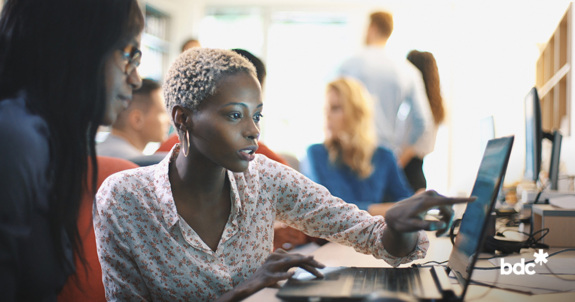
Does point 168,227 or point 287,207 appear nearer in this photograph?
point 168,227

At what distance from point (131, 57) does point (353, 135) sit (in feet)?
5.81

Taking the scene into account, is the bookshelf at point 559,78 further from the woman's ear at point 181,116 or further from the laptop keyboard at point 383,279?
the woman's ear at point 181,116

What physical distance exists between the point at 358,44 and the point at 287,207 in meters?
5.16

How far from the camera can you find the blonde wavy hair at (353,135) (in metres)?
2.62

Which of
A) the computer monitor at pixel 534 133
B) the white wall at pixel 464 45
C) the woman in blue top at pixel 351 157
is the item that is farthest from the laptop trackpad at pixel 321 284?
the white wall at pixel 464 45

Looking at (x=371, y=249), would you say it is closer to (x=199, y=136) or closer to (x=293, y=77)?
(x=199, y=136)

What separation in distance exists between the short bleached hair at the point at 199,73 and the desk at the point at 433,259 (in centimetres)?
44

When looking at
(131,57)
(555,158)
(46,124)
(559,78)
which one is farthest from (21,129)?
(559,78)

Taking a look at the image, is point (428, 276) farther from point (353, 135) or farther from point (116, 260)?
point (353, 135)

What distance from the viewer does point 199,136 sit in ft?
4.04

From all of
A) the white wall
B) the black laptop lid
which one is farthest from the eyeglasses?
the white wall

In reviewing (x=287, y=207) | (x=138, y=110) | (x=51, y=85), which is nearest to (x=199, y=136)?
(x=287, y=207)

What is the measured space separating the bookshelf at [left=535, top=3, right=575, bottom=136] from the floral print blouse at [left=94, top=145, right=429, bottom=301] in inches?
86.4

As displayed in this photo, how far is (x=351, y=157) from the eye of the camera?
2641mm
